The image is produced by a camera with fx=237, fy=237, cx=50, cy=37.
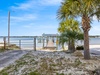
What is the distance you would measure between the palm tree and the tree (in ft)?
8.81

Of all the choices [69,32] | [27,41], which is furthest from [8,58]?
[27,41]

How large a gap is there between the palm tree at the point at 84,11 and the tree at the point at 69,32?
2685mm

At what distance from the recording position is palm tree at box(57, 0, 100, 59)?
899 cm

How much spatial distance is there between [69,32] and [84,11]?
363 centimetres

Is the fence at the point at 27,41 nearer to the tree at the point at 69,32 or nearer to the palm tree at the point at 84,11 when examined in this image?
the tree at the point at 69,32

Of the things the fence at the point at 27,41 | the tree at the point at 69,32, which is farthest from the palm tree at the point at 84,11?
the fence at the point at 27,41

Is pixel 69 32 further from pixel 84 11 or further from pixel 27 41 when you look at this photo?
pixel 27 41

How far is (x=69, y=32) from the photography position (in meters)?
12.9

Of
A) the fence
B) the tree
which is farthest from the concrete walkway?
the fence

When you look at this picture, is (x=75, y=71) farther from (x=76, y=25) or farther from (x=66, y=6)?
(x=76, y=25)

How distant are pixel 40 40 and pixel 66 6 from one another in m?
8.49

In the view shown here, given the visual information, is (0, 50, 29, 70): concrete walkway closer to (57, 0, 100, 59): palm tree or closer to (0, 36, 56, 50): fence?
(57, 0, 100, 59): palm tree

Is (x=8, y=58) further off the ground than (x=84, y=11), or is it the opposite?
(x=84, y=11)

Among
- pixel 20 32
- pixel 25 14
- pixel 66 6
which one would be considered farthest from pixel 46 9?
pixel 66 6
